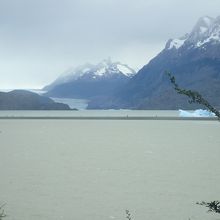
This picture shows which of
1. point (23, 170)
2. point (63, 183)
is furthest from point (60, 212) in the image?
point (23, 170)

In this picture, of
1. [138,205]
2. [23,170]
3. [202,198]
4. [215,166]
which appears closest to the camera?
[138,205]

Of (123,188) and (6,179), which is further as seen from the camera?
(6,179)

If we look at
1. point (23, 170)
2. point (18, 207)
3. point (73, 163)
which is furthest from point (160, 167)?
point (18, 207)

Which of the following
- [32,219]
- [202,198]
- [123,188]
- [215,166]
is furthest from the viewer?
[215,166]

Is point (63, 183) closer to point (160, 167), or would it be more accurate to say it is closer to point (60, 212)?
point (60, 212)

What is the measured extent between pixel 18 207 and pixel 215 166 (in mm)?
38170

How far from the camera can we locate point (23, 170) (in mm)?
62156

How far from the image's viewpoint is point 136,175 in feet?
184

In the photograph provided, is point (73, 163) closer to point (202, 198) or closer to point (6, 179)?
point (6, 179)

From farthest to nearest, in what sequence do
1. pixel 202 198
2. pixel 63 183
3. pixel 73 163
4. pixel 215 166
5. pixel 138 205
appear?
pixel 73 163, pixel 215 166, pixel 63 183, pixel 202 198, pixel 138 205

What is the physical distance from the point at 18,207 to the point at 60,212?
12.5ft

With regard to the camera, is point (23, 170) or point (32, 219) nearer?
point (32, 219)

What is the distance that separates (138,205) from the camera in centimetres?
3659

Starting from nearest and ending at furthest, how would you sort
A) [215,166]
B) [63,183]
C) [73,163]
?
[63,183] < [215,166] < [73,163]
